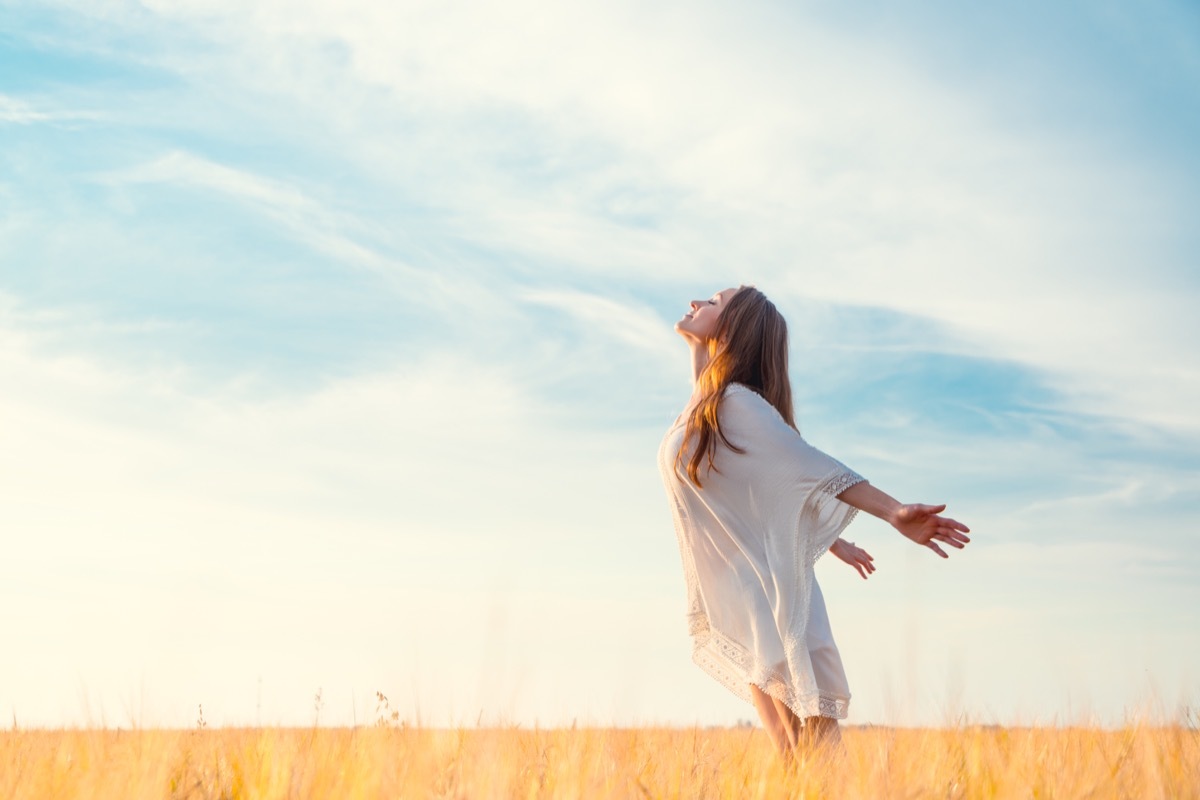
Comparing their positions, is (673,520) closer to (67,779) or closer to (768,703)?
(768,703)

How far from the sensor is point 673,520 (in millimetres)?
4773

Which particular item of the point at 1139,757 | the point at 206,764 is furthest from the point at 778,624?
the point at 206,764

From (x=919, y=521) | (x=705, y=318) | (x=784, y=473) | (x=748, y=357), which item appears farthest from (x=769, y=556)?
(x=705, y=318)

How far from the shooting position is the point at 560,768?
129 inches

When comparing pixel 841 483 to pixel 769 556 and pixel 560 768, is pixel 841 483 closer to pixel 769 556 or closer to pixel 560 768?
pixel 769 556

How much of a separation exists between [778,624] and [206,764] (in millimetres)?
2208

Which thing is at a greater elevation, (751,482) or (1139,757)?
(751,482)

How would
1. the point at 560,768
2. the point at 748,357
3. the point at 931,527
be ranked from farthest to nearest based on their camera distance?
1. the point at 748,357
2. the point at 931,527
3. the point at 560,768

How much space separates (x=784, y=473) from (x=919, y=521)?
1.87 ft

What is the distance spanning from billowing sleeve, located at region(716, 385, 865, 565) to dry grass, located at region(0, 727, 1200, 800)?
842 millimetres

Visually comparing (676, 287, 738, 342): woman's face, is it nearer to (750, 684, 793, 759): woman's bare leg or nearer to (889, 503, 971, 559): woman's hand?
(889, 503, 971, 559): woman's hand

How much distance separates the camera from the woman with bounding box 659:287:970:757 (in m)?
4.25

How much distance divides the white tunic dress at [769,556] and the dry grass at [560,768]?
12.2 inches

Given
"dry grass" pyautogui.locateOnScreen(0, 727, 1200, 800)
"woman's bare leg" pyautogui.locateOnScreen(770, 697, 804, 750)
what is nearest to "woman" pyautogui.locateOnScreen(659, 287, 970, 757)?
"woman's bare leg" pyautogui.locateOnScreen(770, 697, 804, 750)
